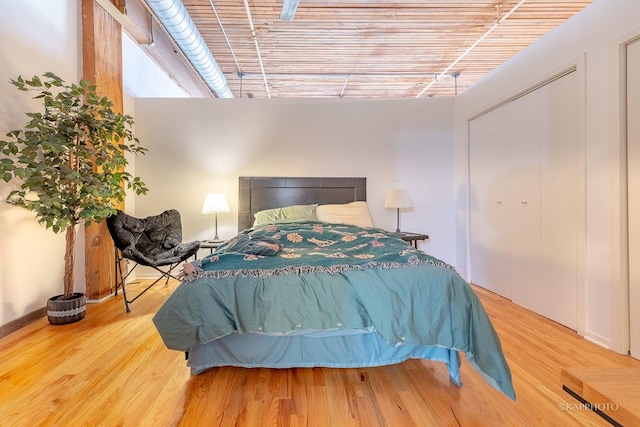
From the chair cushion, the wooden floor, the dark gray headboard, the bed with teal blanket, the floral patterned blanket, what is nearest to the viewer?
the wooden floor

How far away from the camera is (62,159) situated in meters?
2.33

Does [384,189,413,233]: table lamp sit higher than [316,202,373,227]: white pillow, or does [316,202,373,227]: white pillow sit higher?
[384,189,413,233]: table lamp

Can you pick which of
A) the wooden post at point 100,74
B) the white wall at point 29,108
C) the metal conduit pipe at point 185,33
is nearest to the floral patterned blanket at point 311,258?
the white wall at point 29,108

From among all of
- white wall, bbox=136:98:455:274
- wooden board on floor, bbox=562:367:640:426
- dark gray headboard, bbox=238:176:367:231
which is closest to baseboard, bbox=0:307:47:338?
white wall, bbox=136:98:455:274

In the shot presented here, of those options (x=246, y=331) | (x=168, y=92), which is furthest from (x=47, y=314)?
(x=168, y=92)

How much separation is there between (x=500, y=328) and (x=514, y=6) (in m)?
3.09

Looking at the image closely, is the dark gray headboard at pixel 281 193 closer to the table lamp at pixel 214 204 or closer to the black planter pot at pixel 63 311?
the table lamp at pixel 214 204

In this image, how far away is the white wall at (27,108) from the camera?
2234mm

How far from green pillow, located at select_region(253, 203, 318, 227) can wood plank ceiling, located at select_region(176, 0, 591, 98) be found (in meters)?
1.97

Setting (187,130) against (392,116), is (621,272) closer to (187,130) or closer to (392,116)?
(392,116)

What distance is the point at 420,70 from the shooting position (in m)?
4.37

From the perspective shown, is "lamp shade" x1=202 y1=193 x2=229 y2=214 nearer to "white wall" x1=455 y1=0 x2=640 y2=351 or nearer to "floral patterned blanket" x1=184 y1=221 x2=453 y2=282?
"floral patterned blanket" x1=184 y1=221 x2=453 y2=282

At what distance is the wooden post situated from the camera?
9.50ft

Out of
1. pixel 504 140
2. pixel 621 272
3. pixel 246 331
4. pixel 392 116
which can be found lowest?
pixel 246 331
